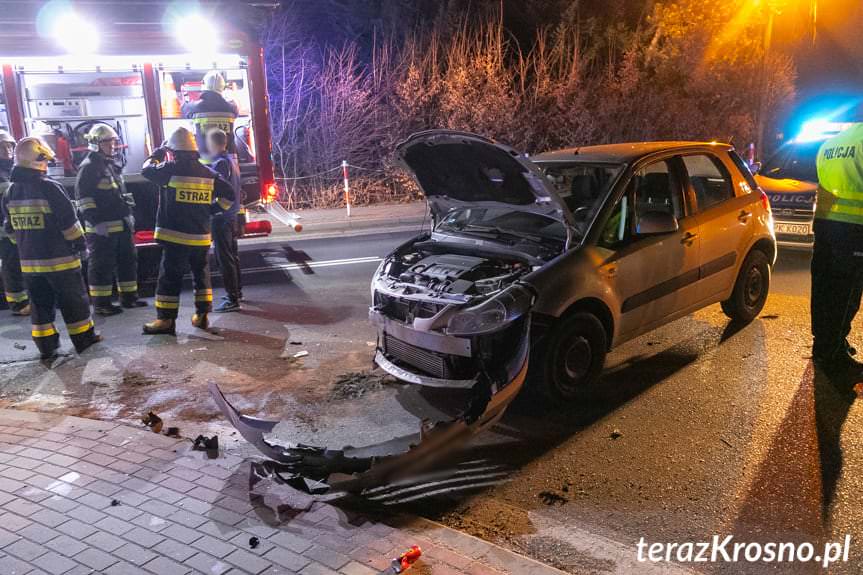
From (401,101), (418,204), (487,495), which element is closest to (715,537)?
(487,495)

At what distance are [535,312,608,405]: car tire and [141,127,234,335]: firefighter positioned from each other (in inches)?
157

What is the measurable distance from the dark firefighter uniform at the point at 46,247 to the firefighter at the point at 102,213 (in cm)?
142

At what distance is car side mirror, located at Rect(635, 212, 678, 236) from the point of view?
4980mm

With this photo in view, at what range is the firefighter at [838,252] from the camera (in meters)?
4.98

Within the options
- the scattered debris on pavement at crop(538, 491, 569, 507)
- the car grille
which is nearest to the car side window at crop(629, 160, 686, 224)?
the car grille

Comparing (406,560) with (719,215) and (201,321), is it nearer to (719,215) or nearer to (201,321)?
(719,215)

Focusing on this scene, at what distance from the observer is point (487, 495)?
3850 mm

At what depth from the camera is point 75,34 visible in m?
8.95

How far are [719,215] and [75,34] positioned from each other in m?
8.11

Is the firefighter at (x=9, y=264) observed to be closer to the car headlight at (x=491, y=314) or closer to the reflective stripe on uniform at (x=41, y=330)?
the reflective stripe on uniform at (x=41, y=330)

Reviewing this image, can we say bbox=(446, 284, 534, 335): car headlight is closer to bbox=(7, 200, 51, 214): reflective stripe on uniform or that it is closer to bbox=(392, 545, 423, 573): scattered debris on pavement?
bbox=(392, 545, 423, 573): scattered debris on pavement

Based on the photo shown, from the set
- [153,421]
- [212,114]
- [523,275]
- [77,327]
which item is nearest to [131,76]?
[212,114]

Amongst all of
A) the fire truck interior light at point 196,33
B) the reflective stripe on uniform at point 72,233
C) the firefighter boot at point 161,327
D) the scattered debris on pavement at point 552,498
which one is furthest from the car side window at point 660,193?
the fire truck interior light at point 196,33

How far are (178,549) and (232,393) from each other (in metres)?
2.29
